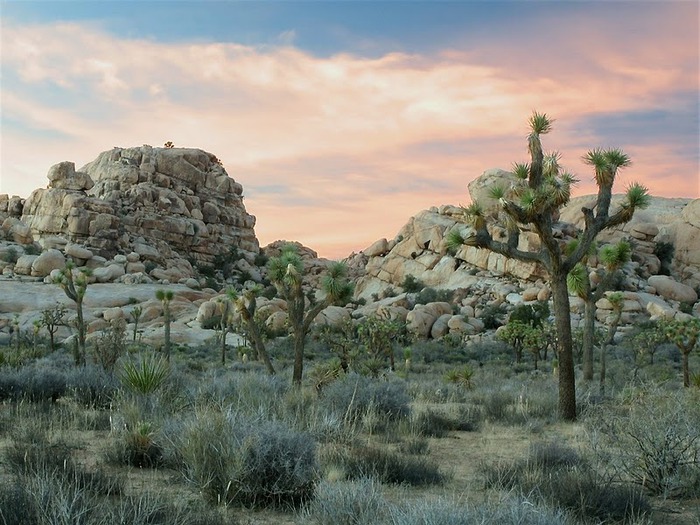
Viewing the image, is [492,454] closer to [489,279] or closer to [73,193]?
[489,279]

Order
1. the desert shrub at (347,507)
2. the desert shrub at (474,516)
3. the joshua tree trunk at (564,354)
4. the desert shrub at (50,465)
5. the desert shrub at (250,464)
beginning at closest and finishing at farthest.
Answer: the desert shrub at (474,516) → the desert shrub at (347,507) → the desert shrub at (50,465) → the desert shrub at (250,464) → the joshua tree trunk at (564,354)

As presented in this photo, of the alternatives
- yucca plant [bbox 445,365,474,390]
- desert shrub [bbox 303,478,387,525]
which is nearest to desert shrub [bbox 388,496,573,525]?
desert shrub [bbox 303,478,387,525]

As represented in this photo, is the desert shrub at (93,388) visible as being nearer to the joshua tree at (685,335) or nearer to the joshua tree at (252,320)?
the joshua tree at (252,320)

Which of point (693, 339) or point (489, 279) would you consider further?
point (489, 279)

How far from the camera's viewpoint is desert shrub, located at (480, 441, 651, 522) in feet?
19.4

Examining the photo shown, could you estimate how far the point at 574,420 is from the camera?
13.5m

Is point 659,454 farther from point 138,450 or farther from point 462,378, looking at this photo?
point 462,378

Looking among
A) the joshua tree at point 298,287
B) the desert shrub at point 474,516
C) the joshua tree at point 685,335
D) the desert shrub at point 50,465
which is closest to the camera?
the desert shrub at point 474,516

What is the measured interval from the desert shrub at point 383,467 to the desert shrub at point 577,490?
0.63m

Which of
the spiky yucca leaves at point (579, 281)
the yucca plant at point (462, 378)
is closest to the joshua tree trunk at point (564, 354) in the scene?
the yucca plant at point (462, 378)

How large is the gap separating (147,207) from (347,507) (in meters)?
80.0

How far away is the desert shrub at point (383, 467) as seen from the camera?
23.5 feet

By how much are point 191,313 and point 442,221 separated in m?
32.9

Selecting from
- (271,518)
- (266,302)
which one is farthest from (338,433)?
(266,302)
